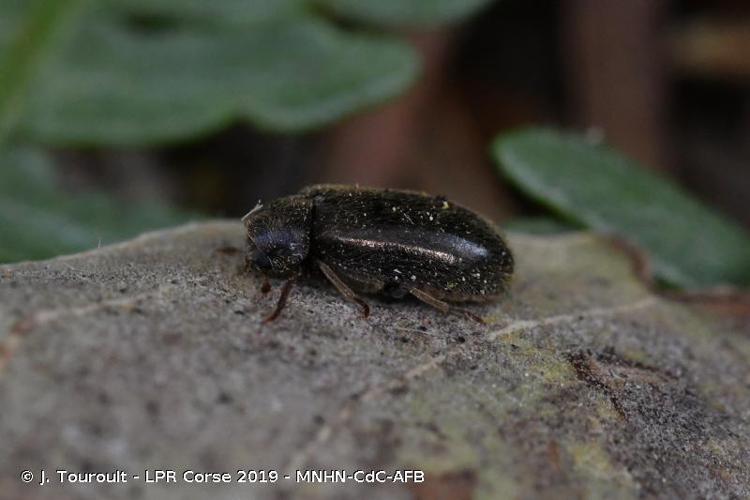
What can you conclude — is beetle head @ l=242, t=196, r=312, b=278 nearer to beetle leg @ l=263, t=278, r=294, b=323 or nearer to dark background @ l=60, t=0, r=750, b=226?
beetle leg @ l=263, t=278, r=294, b=323

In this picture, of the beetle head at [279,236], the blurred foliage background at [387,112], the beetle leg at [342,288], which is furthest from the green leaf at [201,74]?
the beetle leg at [342,288]

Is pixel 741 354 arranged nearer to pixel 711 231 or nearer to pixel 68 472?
pixel 711 231

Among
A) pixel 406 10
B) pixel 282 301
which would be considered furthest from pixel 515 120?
pixel 282 301

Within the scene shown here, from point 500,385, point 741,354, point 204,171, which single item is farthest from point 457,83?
point 500,385

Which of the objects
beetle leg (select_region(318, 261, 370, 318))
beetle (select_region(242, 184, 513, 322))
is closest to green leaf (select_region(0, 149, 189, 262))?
beetle (select_region(242, 184, 513, 322))

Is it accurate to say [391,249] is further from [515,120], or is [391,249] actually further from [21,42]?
[515,120]

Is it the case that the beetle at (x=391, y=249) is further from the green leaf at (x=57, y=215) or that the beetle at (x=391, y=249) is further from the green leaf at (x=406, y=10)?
the green leaf at (x=406, y=10)
